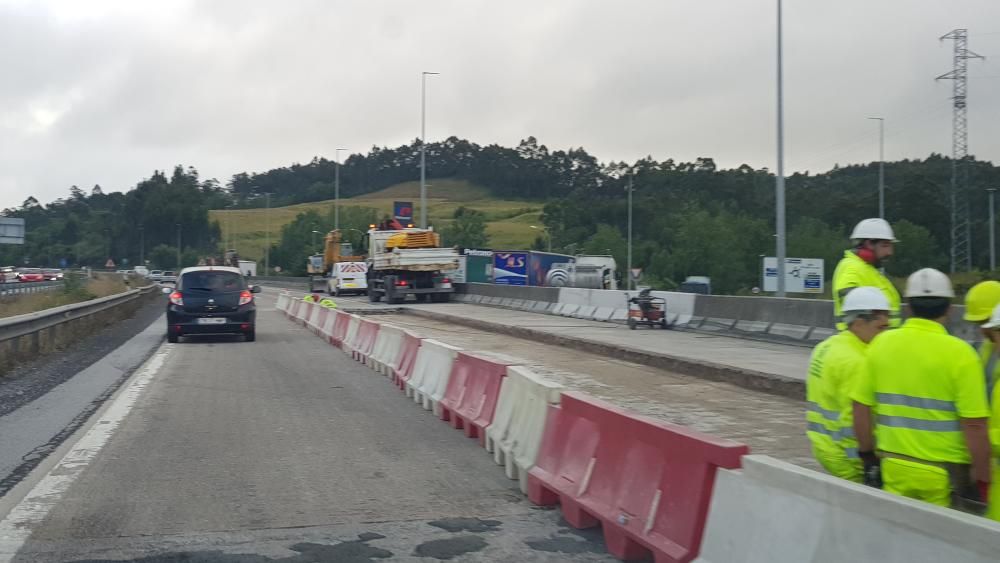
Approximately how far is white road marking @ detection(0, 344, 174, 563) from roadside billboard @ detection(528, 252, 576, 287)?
39668 millimetres

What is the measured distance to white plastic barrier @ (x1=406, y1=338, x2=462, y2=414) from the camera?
11.4 meters

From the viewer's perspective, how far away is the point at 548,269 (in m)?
55.2

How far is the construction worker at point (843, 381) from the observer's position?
512 centimetres

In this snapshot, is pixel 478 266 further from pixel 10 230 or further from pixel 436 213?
pixel 436 213

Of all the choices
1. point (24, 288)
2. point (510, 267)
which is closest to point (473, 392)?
point (24, 288)

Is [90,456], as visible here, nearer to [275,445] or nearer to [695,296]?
[275,445]

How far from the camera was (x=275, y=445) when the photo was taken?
370 inches

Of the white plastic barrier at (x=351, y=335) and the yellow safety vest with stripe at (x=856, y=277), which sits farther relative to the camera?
the white plastic barrier at (x=351, y=335)

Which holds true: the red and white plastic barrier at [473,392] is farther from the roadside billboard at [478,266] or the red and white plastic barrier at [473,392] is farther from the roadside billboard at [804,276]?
the roadside billboard at [478,266]

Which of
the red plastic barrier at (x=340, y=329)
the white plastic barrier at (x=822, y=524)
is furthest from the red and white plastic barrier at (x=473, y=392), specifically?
the red plastic barrier at (x=340, y=329)

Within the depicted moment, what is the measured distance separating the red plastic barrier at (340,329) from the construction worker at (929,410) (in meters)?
16.3

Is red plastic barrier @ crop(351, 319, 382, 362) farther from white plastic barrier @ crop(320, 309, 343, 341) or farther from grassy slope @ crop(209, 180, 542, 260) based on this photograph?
grassy slope @ crop(209, 180, 542, 260)

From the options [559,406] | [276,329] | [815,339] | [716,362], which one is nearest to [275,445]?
[559,406]

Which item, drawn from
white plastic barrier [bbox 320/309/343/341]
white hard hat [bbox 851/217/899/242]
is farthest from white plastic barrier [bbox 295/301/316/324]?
white hard hat [bbox 851/217/899/242]
